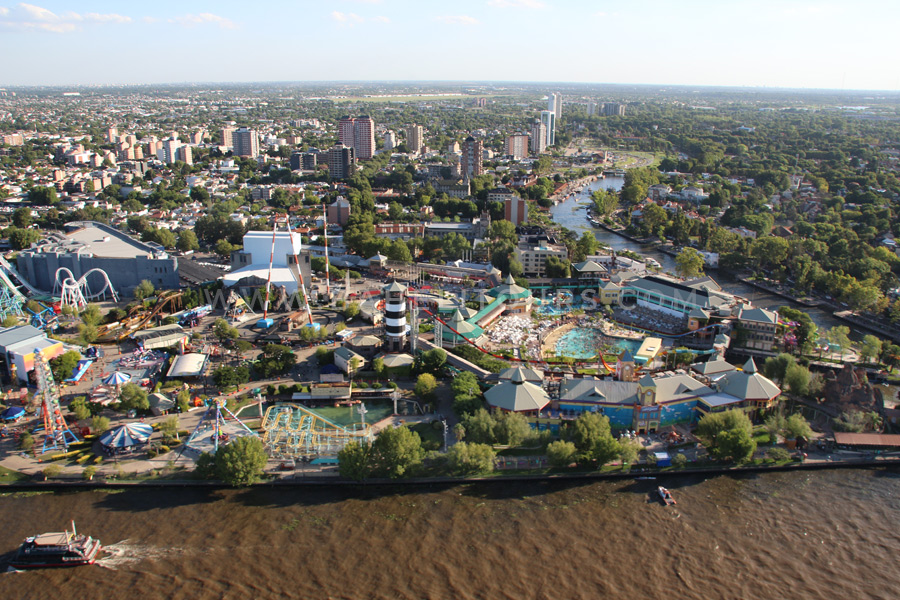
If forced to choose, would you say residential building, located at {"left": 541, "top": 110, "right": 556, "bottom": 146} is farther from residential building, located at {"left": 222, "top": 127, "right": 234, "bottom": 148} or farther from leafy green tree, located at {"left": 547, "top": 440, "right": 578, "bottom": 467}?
leafy green tree, located at {"left": 547, "top": 440, "right": 578, "bottom": 467}

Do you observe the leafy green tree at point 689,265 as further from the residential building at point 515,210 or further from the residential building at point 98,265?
the residential building at point 98,265

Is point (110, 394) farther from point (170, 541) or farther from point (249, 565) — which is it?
point (249, 565)

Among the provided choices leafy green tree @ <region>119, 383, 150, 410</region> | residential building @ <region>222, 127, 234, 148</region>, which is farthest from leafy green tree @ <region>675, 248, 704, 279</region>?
residential building @ <region>222, 127, 234, 148</region>

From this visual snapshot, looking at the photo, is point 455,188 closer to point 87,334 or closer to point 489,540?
point 87,334

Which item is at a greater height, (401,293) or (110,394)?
(401,293)

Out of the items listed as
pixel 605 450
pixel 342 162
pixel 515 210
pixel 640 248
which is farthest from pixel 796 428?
pixel 342 162

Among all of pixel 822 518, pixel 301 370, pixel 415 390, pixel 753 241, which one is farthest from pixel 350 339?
pixel 753 241
